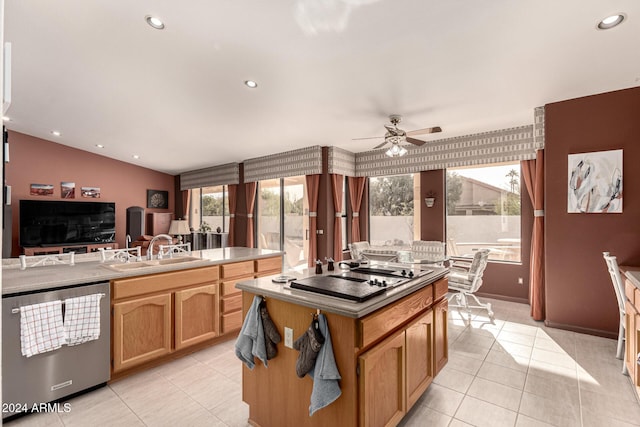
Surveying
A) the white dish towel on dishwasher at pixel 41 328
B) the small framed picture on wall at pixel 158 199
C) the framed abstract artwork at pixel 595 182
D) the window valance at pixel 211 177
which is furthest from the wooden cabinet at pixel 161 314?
the small framed picture on wall at pixel 158 199

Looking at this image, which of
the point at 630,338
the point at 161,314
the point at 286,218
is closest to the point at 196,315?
the point at 161,314

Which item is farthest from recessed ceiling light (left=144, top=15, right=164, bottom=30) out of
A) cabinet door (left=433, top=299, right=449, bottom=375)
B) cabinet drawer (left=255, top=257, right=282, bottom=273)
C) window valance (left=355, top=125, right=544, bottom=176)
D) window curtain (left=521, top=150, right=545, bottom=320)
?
window curtain (left=521, top=150, right=545, bottom=320)

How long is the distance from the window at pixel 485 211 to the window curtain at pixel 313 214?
242cm

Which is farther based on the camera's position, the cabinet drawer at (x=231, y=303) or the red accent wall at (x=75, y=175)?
the red accent wall at (x=75, y=175)

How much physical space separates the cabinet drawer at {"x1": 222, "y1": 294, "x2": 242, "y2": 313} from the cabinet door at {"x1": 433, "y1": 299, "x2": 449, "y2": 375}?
2.10 m

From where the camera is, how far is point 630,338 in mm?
2510

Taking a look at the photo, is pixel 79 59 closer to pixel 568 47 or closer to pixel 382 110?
pixel 382 110

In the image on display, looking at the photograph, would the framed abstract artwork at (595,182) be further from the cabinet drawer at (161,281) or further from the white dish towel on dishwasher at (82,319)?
the white dish towel on dishwasher at (82,319)

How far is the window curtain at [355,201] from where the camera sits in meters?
6.54

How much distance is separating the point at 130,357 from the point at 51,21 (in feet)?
10.3

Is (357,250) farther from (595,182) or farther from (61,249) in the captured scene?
(61,249)

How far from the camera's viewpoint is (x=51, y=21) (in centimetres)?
292

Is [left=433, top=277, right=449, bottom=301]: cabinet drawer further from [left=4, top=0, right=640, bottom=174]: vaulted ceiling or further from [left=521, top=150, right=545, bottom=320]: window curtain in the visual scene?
[left=521, top=150, right=545, bottom=320]: window curtain

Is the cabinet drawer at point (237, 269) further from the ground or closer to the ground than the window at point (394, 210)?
closer to the ground
